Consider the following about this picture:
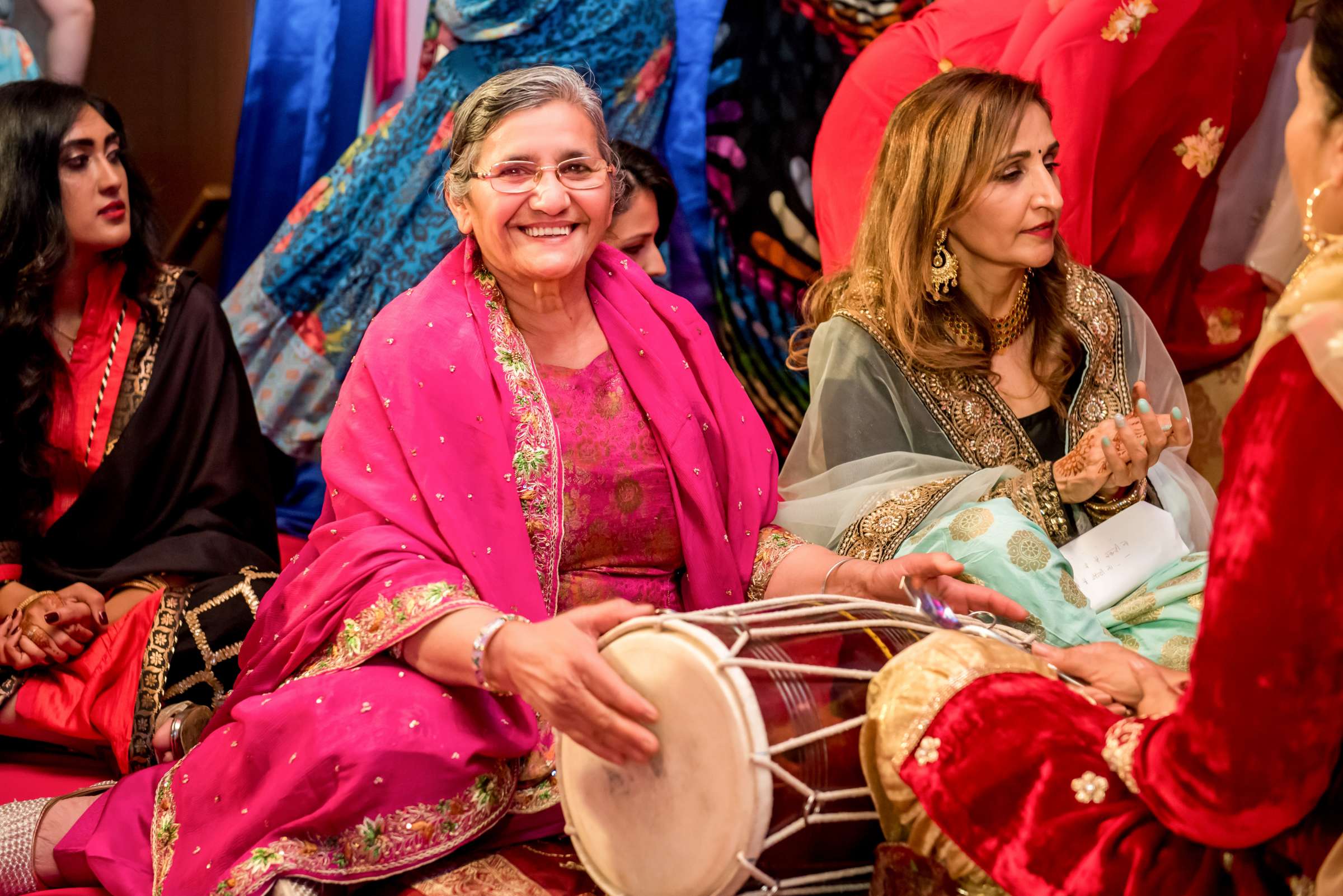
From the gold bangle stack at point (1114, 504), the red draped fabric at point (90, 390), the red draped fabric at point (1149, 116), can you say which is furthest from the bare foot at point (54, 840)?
the red draped fabric at point (1149, 116)

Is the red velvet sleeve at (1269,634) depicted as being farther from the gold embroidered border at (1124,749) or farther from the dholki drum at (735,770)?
the dholki drum at (735,770)

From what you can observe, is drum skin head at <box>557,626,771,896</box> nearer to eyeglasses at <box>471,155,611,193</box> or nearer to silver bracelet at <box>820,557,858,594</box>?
silver bracelet at <box>820,557,858,594</box>

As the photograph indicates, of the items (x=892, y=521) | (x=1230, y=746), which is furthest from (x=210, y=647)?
(x=1230, y=746)

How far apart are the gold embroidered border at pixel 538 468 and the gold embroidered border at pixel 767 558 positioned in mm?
422

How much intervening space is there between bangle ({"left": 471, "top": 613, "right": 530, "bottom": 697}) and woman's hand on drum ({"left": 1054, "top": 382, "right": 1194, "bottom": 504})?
1.42m

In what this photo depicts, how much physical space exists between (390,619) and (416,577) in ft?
0.26

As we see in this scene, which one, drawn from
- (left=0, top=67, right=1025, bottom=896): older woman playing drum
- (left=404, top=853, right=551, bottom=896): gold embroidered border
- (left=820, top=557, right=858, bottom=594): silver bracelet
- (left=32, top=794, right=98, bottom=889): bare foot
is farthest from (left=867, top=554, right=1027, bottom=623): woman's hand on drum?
(left=32, top=794, right=98, bottom=889): bare foot

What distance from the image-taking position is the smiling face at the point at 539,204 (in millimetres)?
2357

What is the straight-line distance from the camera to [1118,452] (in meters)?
2.71

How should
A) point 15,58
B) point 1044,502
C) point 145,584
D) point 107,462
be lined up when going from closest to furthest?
point 1044,502 → point 145,584 → point 107,462 → point 15,58

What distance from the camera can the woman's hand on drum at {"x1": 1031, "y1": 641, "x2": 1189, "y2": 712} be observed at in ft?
5.98

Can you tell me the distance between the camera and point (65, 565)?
130 inches

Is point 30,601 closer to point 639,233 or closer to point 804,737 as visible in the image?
point 639,233

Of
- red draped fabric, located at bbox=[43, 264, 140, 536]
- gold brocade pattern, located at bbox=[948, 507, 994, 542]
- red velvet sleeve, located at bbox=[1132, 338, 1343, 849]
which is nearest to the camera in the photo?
red velvet sleeve, located at bbox=[1132, 338, 1343, 849]
